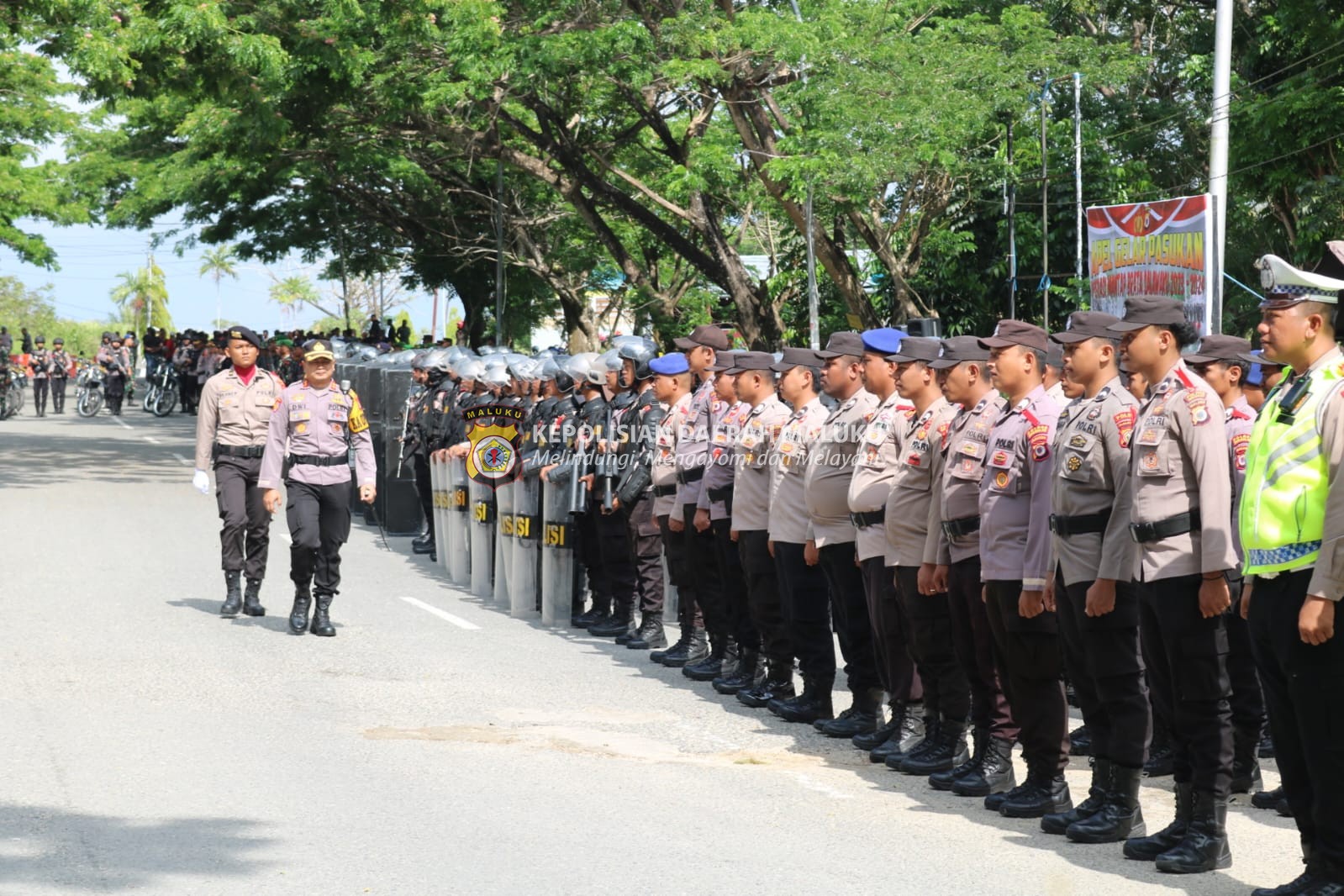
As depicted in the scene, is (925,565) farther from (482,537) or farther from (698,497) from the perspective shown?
(482,537)

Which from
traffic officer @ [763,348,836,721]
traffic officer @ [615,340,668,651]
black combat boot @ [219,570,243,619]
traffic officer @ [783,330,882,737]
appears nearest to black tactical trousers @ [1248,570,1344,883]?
traffic officer @ [783,330,882,737]

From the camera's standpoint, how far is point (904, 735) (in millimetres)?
8211

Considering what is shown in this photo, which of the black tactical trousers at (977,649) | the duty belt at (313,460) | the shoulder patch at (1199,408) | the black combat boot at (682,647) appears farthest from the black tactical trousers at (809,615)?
the duty belt at (313,460)

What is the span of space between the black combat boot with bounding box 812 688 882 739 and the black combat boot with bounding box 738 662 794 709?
1.96 feet

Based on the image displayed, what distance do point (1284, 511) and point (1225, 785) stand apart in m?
1.25

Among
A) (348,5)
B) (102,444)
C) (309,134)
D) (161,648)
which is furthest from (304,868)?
(102,444)

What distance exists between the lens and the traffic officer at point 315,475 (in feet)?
38.8

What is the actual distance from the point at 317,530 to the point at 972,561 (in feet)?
18.9

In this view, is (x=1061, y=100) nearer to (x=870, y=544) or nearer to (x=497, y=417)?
(x=497, y=417)

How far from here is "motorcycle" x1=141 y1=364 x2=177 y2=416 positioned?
40500 millimetres

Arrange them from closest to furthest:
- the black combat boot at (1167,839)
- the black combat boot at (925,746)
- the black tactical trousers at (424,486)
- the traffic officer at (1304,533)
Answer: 1. the traffic officer at (1304,533)
2. the black combat boot at (1167,839)
3. the black combat boot at (925,746)
4. the black tactical trousers at (424,486)

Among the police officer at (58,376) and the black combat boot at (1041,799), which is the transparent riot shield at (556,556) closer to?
the black combat boot at (1041,799)

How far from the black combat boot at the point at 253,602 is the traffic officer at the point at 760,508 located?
440cm

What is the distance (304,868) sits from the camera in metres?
6.01
